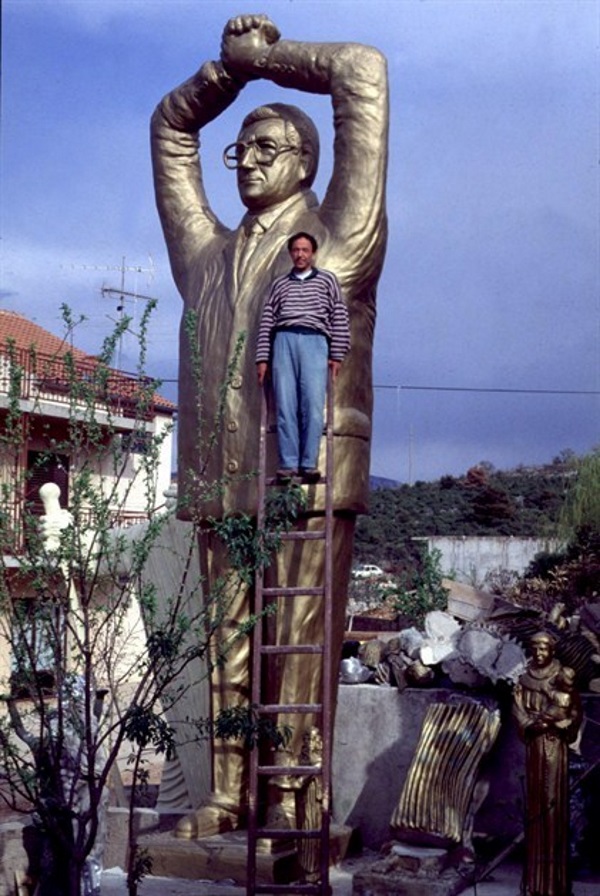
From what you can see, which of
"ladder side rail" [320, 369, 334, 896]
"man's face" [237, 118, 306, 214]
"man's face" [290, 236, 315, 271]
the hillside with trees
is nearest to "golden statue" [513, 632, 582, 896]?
"ladder side rail" [320, 369, 334, 896]

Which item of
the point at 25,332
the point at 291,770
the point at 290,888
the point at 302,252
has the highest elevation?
the point at 25,332

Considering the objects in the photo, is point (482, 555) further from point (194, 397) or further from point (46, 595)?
point (46, 595)

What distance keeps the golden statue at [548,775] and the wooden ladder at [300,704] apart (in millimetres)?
970

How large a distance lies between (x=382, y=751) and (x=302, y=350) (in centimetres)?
282

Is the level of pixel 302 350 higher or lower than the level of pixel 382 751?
higher

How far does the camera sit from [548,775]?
6.68 metres

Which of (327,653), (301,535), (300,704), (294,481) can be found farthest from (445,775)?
(294,481)

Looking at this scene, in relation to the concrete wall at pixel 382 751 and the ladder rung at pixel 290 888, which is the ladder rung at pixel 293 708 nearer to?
the ladder rung at pixel 290 888

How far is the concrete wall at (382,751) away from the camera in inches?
321

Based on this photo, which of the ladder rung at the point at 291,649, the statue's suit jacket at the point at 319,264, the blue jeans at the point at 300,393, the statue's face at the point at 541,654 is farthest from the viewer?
the statue's suit jacket at the point at 319,264

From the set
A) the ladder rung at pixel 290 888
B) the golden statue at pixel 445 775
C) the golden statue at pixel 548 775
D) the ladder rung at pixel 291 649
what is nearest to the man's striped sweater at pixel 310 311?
the ladder rung at pixel 291 649

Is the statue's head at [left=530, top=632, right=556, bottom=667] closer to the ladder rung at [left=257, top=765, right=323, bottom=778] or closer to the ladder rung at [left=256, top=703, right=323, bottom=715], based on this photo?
the ladder rung at [left=256, top=703, right=323, bottom=715]

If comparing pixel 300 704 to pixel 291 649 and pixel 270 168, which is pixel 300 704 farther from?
pixel 270 168

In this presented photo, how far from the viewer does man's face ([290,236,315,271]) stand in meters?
7.32
